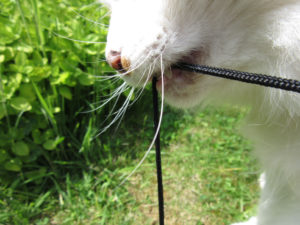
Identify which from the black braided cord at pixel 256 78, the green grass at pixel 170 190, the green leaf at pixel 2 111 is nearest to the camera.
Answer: the black braided cord at pixel 256 78

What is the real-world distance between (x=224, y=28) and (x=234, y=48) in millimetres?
52

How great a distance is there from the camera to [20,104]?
4.30 feet

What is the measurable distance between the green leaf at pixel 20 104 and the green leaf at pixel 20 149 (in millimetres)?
210

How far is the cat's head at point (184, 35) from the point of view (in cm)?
56

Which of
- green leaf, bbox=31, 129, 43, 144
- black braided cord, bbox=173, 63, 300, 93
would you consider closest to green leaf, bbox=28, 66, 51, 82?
green leaf, bbox=31, 129, 43, 144

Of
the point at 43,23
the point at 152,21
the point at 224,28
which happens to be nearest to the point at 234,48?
the point at 224,28

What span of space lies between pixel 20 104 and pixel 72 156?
47cm

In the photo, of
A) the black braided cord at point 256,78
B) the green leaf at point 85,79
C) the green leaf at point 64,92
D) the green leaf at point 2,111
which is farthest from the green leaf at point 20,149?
the black braided cord at point 256,78

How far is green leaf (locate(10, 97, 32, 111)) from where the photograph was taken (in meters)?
1.30

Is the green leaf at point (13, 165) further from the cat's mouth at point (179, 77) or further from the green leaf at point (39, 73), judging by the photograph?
the cat's mouth at point (179, 77)

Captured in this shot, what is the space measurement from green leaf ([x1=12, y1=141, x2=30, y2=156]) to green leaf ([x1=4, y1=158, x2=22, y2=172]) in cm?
5

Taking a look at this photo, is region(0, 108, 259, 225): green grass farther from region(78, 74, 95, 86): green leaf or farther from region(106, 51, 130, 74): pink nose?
region(106, 51, 130, 74): pink nose

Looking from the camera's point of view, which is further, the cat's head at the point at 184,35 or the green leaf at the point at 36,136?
the green leaf at the point at 36,136

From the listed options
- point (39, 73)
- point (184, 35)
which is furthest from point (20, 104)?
point (184, 35)
